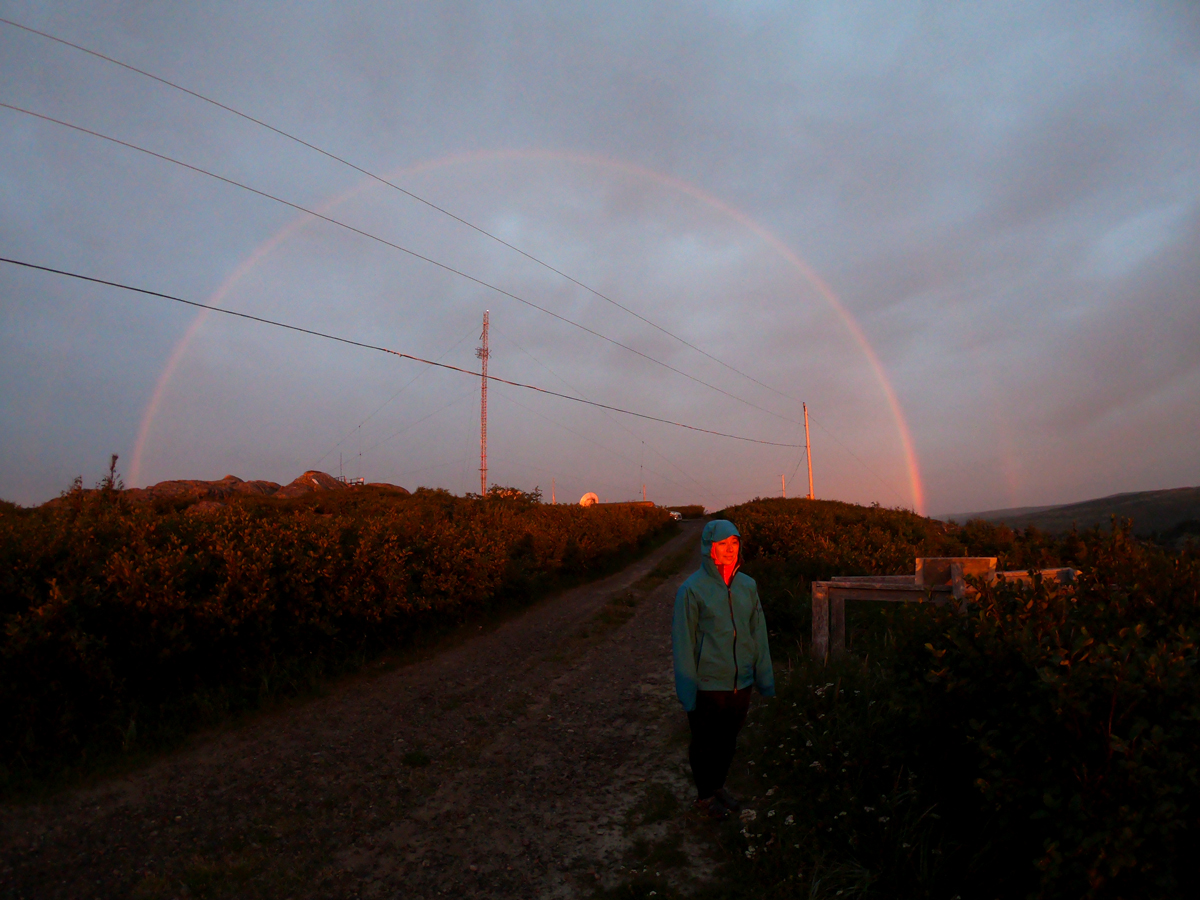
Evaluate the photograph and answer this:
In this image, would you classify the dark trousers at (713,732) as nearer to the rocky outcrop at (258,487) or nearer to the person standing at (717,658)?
the person standing at (717,658)

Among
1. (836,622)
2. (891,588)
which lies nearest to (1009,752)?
(891,588)

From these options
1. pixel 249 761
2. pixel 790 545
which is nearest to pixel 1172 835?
pixel 249 761

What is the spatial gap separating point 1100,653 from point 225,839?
4955 millimetres

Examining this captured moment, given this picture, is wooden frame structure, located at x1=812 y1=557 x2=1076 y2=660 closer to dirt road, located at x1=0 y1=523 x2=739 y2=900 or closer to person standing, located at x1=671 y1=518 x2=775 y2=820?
person standing, located at x1=671 y1=518 x2=775 y2=820

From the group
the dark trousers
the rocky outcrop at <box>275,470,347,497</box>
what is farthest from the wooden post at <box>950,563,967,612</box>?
the rocky outcrop at <box>275,470,347,497</box>

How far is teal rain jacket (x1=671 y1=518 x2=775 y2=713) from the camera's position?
4.16 meters

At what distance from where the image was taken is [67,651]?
17.5 feet

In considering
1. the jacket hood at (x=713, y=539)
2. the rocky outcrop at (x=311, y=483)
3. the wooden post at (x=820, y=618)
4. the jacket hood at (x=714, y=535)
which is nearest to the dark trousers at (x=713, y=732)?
the jacket hood at (x=713, y=539)

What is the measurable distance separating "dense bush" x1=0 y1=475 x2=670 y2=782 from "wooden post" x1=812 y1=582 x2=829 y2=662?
5.28m

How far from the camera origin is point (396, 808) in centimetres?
476

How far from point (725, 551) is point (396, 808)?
9.76ft

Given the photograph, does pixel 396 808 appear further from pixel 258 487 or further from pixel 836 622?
pixel 258 487

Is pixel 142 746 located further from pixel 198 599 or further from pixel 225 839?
pixel 225 839

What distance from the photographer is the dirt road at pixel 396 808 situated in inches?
152
